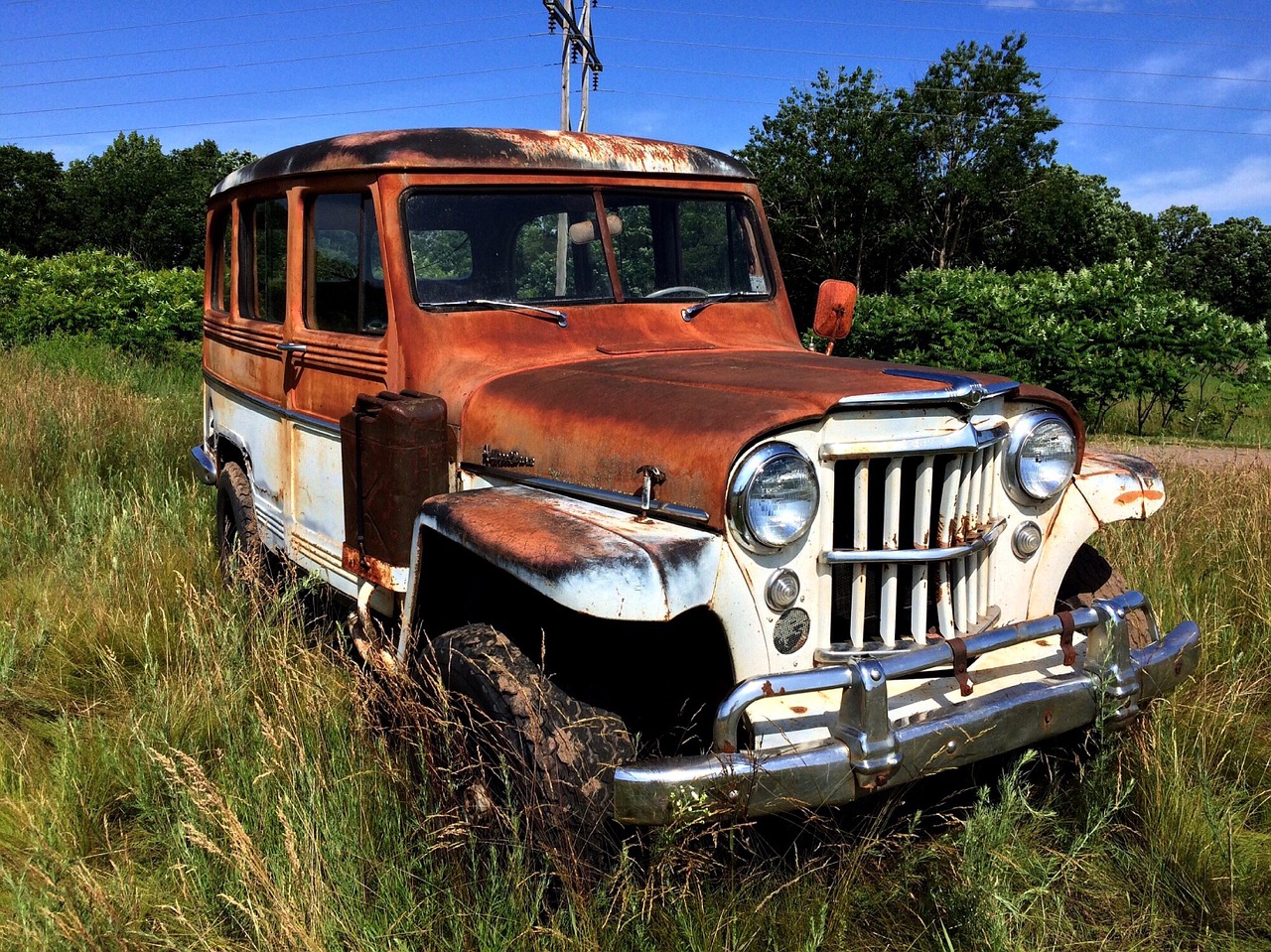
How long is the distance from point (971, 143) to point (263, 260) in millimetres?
29391

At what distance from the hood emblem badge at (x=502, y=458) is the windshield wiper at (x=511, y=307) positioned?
0.58 meters

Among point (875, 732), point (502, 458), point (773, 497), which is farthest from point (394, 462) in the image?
point (875, 732)

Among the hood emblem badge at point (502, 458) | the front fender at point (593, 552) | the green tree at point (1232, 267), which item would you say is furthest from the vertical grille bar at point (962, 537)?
the green tree at point (1232, 267)

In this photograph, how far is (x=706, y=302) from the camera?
387 centimetres

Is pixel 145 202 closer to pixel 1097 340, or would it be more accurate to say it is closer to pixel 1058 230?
pixel 1058 230

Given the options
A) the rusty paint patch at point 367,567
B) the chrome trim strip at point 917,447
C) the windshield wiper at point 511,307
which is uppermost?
the windshield wiper at point 511,307

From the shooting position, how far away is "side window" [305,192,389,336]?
3.48 m

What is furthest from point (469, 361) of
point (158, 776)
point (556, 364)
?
point (158, 776)

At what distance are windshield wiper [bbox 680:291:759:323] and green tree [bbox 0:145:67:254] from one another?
5351 centimetres

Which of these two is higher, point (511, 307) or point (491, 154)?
point (491, 154)

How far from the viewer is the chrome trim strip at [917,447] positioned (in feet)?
8.15

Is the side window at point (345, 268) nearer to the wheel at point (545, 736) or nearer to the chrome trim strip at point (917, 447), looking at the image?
the wheel at point (545, 736)

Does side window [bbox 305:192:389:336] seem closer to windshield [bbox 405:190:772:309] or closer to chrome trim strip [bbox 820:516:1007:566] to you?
windshield [bbox 405:190:772:309]

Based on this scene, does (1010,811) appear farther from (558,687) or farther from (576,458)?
(576,458)
